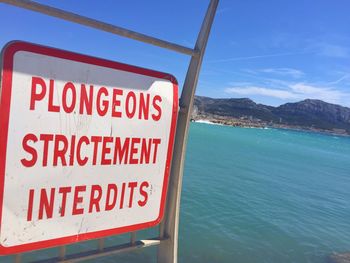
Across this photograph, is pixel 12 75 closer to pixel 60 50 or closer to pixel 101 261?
pixel 60 50

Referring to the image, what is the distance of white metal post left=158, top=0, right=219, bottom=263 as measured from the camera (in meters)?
2.64

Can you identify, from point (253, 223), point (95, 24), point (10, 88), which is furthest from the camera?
point (253, 223)

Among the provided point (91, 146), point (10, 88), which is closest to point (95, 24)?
point (10, 88)

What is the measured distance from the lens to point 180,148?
2.74 m

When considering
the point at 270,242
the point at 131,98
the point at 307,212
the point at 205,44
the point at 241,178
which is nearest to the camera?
the point at 131,98

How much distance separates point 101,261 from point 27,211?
5453mm

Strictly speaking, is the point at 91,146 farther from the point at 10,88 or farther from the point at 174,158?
the point at 174,158

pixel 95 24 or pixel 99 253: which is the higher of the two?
pixel 95 24

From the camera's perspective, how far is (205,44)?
2.64 m

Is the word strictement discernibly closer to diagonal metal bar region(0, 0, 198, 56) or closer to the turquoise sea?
diagonal metal bar region(0, 0, 198, 56)

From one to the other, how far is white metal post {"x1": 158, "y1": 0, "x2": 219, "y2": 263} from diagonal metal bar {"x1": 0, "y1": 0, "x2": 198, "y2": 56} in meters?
0.12

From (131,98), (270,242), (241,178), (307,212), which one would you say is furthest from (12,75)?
(241,178)

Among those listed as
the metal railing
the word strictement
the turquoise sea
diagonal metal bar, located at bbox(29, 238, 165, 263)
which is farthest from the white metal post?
the turquoise sea

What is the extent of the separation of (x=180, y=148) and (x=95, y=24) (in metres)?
1.10
